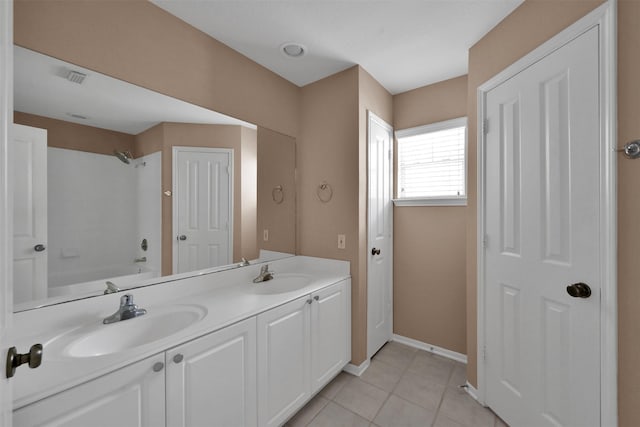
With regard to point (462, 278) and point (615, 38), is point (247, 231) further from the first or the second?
point (615, 38)

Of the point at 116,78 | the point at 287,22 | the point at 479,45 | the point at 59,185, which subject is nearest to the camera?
the point at 59,185

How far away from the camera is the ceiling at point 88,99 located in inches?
44.1

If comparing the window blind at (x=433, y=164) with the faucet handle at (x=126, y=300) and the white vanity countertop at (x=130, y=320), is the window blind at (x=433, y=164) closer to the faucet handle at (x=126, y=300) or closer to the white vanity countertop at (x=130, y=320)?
the white vanity countertop at (x=130, y=320)

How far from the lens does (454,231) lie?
92.0 inches

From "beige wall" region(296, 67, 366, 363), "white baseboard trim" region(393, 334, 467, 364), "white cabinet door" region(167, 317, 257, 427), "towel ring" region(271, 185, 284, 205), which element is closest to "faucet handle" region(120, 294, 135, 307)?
"white cabinet door" region(167, 317, 257, 427)

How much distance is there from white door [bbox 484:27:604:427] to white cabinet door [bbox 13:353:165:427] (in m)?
1.85

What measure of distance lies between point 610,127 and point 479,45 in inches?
43.5

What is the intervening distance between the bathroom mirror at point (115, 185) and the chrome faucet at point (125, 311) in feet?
0.45

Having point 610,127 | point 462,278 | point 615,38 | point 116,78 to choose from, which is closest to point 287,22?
point 116,78

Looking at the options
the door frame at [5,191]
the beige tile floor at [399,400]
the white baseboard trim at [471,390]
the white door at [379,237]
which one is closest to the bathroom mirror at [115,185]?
the door frame at [5,191]

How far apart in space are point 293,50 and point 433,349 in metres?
2.84

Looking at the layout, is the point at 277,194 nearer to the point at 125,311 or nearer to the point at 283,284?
the point at 283,284

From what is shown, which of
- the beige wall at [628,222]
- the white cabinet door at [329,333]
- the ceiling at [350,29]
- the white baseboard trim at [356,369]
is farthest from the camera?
the white baseboard trim at [356,369]

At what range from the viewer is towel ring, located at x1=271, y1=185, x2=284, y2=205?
2291 millimetres
